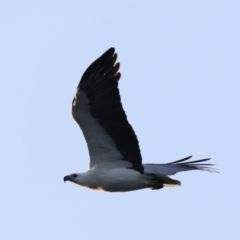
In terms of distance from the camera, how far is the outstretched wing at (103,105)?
16.3m

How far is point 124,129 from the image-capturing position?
16391 millimetres

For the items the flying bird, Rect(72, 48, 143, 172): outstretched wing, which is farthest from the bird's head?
Rect(72, 48, 143, 172): outstretched wing

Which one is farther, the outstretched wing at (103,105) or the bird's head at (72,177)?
the bird's head at (72,177)

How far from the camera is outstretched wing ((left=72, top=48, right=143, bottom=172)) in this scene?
1634 centimetres

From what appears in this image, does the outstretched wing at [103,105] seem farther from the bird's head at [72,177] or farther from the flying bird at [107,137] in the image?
the bird's head at [72,177]

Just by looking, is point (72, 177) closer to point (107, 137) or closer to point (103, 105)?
point (107, 137)

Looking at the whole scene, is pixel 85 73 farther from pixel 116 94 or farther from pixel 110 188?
pixel 110 188

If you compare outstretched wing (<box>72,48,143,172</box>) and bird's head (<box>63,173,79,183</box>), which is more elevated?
outstretched wing (<box>72,48,143,172</box>)

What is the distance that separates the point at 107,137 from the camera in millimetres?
16703

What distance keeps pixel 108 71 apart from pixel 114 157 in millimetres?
1754

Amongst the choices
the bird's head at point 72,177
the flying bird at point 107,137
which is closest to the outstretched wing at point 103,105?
the flying bird at point 107,137

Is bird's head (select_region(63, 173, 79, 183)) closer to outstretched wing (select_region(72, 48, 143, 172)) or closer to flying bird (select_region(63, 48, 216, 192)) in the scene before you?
flying bird (select_region(63, 48, 216, 192))

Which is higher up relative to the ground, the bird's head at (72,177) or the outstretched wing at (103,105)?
the outstretched wing at (103,105)

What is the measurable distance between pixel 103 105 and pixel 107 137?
0.70 meters
